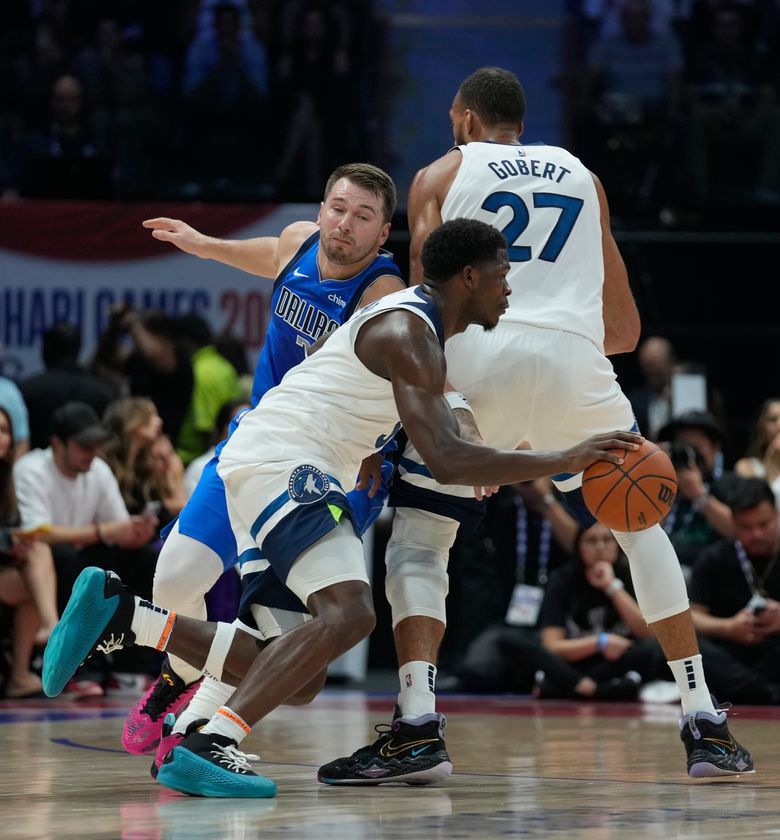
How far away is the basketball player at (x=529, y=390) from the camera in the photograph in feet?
14.7

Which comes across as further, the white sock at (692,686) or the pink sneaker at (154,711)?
the pink sneaker at (154,711)

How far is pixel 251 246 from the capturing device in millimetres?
5211

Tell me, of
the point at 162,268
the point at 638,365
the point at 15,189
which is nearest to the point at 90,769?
the point at 162,268

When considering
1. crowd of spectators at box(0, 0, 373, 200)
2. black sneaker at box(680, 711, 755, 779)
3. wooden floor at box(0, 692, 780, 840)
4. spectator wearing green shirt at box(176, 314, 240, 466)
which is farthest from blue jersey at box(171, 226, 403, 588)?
crowd of spectators at box(0, 0, 373, 200)

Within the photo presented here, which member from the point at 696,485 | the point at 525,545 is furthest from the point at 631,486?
the point at 525,545

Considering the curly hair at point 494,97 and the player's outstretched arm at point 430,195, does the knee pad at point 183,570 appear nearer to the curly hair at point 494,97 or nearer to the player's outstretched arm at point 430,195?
the player's outstretched arm at point 430,195

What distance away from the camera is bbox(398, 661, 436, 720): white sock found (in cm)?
447

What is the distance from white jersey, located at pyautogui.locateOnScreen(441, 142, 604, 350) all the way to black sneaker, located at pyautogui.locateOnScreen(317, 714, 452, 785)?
125cm

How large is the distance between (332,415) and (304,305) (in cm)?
77

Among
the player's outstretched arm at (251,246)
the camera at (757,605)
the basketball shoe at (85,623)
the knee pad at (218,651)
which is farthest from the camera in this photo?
the camera at (757,605)

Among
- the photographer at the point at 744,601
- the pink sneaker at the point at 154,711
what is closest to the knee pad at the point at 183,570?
Answer: the pink sneaker at the point at 154,711

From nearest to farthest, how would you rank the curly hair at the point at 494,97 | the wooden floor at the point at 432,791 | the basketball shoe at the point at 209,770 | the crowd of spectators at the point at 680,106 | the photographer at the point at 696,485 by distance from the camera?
1. the wooden floor at the point at 432,791
2. the basketball shoe at the point at 209,770
3. the curly hair at the point at 494,97
4. the photographer at the point at 696,485
5. the crowd of spectators at the point at 680,106

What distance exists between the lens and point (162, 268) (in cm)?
1013

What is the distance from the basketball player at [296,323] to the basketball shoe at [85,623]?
0.51 metres
